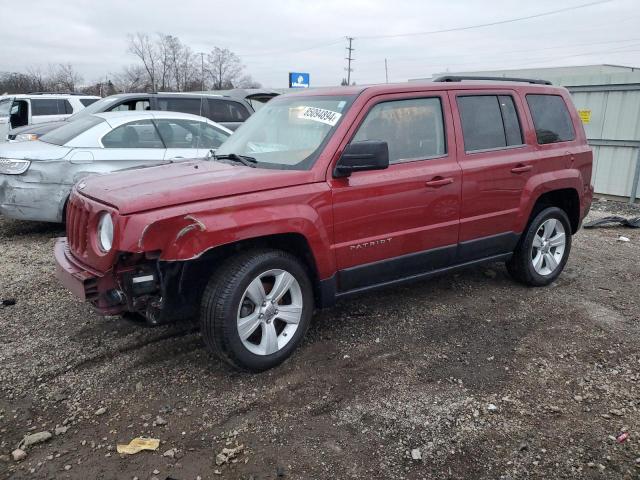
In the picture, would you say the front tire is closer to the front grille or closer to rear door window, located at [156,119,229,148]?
the front grille

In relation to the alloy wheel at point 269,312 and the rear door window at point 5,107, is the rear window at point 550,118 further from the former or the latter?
the rear door window at point 5,107

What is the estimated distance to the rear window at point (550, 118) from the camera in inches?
190

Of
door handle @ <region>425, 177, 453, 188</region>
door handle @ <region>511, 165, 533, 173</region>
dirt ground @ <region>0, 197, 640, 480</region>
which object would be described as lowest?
dirt ground @ <region>0, 197, 640, 480</region>

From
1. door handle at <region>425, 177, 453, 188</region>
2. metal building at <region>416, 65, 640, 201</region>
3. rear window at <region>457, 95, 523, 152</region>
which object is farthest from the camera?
metal building at <region>416, 65, 640, 201</region>

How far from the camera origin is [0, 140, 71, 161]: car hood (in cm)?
611

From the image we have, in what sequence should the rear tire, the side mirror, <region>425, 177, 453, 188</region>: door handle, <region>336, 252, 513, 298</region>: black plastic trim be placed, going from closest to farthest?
the side mirror
<region>336, 252, 513, 298</region>: black plastic trim
<region>425, 177, 453, 188</region>: door handle
the rear tire

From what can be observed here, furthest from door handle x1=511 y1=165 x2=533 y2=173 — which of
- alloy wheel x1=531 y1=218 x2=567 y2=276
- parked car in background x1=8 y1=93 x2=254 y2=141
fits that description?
parked car in background x1=8 y1=93 x2=254 y2=141

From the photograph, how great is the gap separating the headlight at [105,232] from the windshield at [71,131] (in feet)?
12.7

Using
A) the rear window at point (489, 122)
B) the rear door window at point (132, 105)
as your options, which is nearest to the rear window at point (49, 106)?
the rear door window at point (132, 105)

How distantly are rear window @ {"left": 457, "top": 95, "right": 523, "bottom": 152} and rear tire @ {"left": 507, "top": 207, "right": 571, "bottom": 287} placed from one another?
0.87 metres

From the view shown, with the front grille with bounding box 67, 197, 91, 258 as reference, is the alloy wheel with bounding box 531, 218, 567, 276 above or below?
below

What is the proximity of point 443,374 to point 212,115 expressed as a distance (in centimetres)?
750

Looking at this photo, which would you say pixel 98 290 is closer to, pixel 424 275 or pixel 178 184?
pixel 178 184

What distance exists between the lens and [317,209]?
3.49 m
